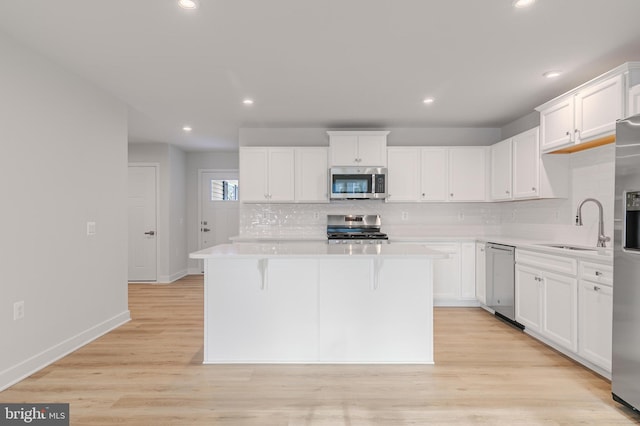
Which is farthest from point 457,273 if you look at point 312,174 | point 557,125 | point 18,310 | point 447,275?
point 18,310

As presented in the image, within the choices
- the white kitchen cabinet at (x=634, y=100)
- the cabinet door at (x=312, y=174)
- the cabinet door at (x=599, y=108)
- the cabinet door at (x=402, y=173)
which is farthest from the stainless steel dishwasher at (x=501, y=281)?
the cabinet door at (x=312, y=174)

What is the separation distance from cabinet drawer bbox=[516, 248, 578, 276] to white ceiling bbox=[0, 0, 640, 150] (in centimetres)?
166

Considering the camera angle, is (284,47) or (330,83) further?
(330,83)

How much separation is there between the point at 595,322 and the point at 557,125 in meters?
1.91

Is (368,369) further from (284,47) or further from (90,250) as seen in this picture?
(90,250)

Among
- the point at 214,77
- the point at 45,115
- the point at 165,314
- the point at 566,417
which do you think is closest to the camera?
the point at 566,417

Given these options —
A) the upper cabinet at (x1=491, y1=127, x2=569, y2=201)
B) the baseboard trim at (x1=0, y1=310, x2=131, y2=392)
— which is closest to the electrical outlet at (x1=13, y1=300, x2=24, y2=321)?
the baseboard trim at (x1=0, y1=310, x2=131, y2=392)

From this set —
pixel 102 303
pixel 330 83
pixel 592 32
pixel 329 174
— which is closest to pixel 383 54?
pixel 330 83

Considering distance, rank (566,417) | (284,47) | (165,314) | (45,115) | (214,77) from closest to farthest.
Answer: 1. (566,417)
2. (284,47)
3. (45,115)
4. (214,77)
5. (165,314)

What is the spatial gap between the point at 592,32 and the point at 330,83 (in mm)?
2044

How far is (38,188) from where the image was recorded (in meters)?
2.83

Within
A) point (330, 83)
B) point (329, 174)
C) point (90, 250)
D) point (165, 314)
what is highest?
point (330, 83)

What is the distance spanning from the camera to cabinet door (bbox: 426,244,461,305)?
4.73 metres

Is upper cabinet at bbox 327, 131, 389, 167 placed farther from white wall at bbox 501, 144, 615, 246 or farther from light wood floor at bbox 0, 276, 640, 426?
light wood floor at bbox 0, 276, 640, 426
